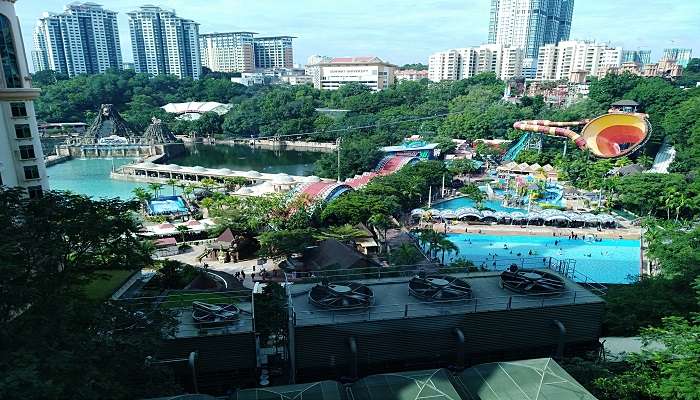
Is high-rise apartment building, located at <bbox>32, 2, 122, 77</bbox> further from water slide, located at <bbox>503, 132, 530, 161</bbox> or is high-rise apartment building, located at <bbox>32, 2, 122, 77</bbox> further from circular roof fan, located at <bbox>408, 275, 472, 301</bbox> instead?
circular roof fan, located at <bbox>408, 275, 472, 301</bbox>

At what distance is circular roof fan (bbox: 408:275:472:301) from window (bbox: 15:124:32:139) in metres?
19.1

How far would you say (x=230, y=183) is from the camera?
51.6 m

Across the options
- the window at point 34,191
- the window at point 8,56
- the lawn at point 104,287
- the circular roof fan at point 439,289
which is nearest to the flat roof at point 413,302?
the circular roof fan at point 439,289

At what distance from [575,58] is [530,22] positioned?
116 ft

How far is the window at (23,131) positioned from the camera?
66.4 feet

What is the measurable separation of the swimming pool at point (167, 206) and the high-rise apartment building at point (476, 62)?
368ft

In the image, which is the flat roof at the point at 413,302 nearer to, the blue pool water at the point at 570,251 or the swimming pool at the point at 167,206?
the blue pool water at the point at 570,251

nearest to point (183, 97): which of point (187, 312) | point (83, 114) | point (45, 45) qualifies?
point (83, 114)

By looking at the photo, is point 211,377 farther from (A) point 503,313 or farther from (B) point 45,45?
(B) point 45,45

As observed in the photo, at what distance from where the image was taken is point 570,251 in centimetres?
3325

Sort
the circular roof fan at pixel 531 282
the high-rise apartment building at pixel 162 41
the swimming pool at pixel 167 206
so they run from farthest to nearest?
1. the high-rise apartment building at pixel 162 41
2. the swimming pool at pixel 167 206
3. the circular roof fan at pixel 531 282

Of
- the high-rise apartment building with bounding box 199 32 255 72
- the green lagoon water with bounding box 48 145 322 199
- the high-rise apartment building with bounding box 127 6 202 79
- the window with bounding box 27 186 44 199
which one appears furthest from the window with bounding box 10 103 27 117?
the high-rise apartment building with bounding box 199 32 255 72

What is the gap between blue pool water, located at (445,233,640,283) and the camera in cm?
3038

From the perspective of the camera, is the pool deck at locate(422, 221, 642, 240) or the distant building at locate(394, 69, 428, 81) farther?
the distant building at locate(394, 69, 428, 81)
